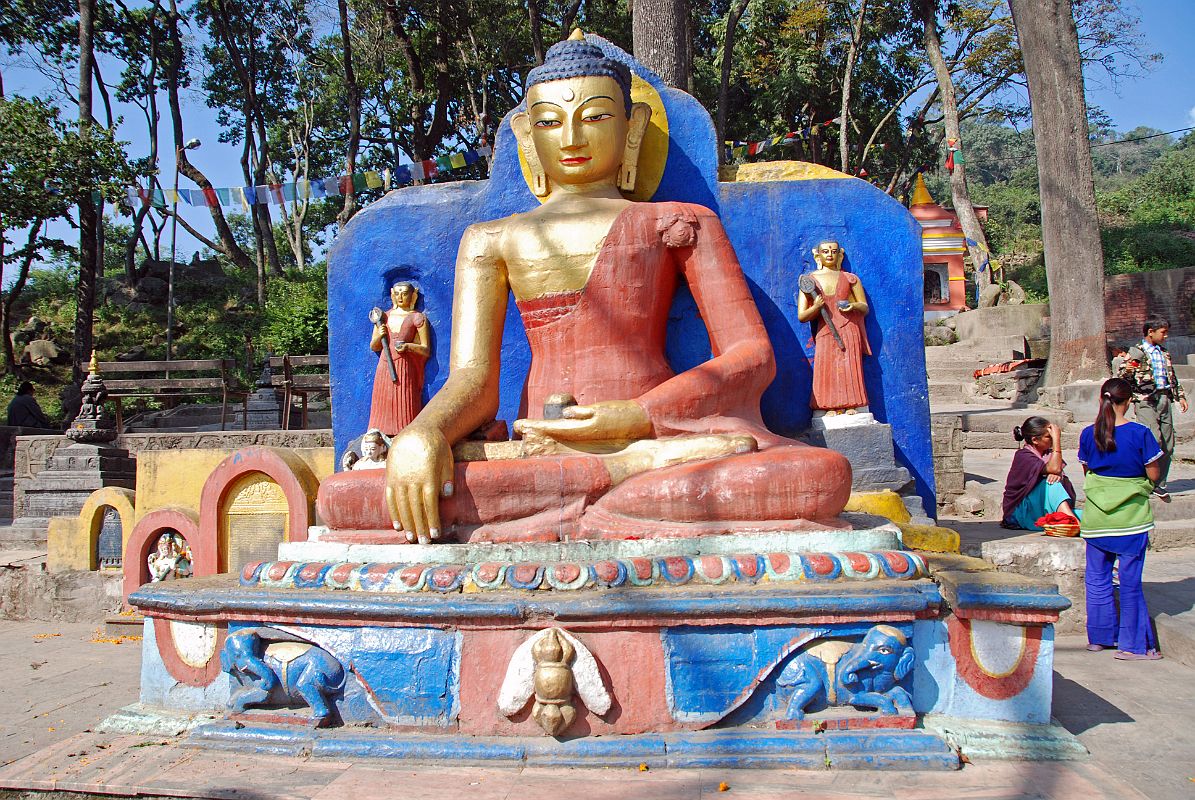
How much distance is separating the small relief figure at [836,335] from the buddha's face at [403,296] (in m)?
2.15

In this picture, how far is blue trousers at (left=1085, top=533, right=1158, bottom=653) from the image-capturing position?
14.2ft

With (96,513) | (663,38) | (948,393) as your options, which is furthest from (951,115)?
(96,513)

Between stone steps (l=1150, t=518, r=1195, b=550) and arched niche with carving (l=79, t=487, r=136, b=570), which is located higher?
arched niche with carving (l=79, t=487, r=136, b=570)

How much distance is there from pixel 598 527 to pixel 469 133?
2076 cm

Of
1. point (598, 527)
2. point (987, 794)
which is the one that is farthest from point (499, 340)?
point (987, 794)

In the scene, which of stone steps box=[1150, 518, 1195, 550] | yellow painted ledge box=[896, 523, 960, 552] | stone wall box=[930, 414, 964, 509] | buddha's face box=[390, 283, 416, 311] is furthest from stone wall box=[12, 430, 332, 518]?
stone steps box=[1150, 518, 1195, 550]

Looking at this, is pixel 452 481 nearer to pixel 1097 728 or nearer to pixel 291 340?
pixel 1097 728

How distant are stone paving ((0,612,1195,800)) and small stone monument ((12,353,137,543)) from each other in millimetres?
6700

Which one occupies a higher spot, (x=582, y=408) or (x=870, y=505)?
(x=582, y=408)

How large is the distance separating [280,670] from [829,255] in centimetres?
334

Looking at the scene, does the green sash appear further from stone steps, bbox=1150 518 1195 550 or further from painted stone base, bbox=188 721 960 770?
stone steps, bbox=1150 518 1195 550

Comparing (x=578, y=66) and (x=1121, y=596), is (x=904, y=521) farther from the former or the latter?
(x=578, y=66)

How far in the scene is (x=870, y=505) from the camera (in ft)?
14.2

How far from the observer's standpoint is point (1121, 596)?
438cm
